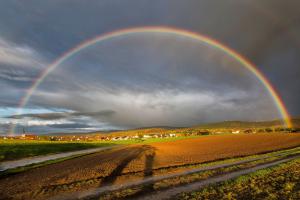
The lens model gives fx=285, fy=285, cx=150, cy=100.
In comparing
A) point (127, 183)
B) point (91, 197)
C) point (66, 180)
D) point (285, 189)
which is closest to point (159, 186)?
point (127, 183)

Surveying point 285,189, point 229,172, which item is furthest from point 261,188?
point 229,172

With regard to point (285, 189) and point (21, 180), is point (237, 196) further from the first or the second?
point (21, 180)

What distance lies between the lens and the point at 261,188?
16578mm

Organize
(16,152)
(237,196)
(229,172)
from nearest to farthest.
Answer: (237,196), (229,172), (16,152)

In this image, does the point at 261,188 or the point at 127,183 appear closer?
the point at 261,188

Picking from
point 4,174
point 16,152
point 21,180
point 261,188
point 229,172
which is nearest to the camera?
point 261,188

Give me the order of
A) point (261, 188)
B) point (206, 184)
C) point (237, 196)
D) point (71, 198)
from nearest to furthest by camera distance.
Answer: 1. point (237, 196)
2. point (261, 188)
3. point (71, 198)
4. point (206, 184)

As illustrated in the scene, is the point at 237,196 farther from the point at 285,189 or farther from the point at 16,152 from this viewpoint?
the point at 16,152

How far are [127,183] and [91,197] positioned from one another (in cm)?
472

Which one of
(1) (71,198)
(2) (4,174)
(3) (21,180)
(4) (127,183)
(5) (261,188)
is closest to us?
(5) (261,188)

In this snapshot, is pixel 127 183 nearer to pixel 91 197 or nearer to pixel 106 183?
pixel 106 183

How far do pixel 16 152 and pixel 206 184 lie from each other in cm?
4951

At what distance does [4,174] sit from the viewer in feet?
103

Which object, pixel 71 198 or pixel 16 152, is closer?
pixel 71 198
